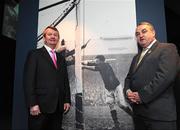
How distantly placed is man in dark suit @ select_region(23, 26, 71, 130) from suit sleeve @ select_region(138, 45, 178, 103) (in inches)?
35.9

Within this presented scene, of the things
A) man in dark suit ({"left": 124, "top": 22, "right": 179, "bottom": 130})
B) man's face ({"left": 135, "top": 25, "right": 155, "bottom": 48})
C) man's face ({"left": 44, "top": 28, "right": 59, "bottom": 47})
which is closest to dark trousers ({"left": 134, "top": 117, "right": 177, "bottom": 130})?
man in dark suit ({"left": 124, "top": 22, "right": 179, "bottom": 130})

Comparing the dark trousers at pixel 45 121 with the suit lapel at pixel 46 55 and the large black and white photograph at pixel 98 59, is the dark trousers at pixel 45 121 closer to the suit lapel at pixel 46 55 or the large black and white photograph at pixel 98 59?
the large black and white photograph at pixel 98 59

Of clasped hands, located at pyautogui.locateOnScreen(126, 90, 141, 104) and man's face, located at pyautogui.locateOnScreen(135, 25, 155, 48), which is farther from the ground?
man's face, located at pyautogui.locateOnScreen(135, 25, 155, 48)

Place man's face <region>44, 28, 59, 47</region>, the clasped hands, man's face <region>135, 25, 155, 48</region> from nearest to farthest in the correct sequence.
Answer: the clasped hands, man's face <region>135, 25, 155, 48</region>, man's face <region>44, 28, 59, 47</region>

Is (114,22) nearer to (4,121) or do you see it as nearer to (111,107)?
(111,107)

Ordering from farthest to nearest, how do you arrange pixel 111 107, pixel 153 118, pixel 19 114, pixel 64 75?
pixel 19 114 → pixel 111 107 → pixel 64 75 → pixel 153 118

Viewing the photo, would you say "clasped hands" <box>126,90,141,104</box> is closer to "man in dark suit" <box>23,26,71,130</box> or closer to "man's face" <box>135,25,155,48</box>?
"man's face" <box>135,25,155,48</box>

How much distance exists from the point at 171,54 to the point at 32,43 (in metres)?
1.90

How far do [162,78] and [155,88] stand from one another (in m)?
0.12

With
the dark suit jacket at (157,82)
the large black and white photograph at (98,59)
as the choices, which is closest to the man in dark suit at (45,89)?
the large black and white photograph at (98,59)

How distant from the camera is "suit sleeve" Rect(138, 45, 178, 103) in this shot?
7.79 feet

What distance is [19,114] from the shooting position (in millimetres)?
3334

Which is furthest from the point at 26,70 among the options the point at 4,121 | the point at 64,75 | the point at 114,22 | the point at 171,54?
the point at 4,121

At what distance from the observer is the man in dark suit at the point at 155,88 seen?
2389 millimetres
